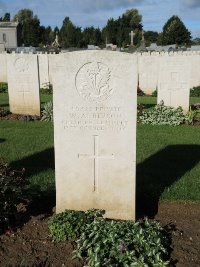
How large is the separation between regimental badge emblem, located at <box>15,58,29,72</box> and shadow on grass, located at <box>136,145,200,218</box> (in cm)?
556

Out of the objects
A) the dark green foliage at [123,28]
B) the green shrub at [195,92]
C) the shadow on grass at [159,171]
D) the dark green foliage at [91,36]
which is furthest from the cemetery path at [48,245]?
the dark green foliage at [91,36]

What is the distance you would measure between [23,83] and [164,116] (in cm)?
432

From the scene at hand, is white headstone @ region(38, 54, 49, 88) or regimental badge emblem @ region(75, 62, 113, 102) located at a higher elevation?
regimental badge emblem @ region(75, 62, 113, 102)

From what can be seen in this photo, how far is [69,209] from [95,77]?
1577 mm

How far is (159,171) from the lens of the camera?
6.67 m

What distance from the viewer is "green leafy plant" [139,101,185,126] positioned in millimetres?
11117

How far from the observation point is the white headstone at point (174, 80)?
11.7 m

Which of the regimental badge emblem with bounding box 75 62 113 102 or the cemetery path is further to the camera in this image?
the regimental badge emblem with bounding box 75 62 113 102

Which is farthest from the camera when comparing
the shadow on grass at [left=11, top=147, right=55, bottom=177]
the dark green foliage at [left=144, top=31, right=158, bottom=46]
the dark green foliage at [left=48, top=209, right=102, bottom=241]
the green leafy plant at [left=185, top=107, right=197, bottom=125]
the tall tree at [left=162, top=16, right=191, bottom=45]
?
the dark green foliage at [left=144, top=31, right=158, bottom=46]

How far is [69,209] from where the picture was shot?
4789mm

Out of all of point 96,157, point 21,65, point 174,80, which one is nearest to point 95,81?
point 96,157

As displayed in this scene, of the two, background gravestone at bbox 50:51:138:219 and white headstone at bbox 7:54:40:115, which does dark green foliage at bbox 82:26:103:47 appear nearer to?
white headstone at bbox 7:54:40:115

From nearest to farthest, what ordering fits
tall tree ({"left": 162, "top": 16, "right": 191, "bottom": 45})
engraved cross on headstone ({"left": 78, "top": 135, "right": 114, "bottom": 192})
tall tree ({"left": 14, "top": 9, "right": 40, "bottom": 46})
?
engraved cross on headstone ({"left": 78, "top": 135, "right": 114, "bottom": 192}) → tall tree ({"left": 162, "top": 16, "right": 191, "bottom": 45}) → tall tree ({"left": 14, "top": 9, "right": 40, "bottom": 46})

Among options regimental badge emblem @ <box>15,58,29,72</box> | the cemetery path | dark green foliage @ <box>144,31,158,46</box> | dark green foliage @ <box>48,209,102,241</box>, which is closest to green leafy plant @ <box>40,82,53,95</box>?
regimental badge emblem @ <box>15,58,29,72</box>
